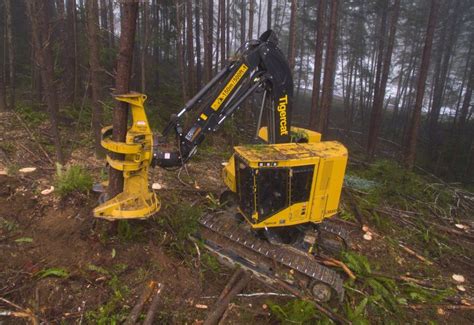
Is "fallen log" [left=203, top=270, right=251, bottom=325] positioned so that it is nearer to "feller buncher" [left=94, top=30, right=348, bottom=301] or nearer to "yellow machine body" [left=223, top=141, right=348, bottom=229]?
"feller buncher" [left=94, top=30, right=348, bottom=301]

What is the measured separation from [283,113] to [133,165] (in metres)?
2.93

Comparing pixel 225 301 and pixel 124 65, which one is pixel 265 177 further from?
pixel 124 65

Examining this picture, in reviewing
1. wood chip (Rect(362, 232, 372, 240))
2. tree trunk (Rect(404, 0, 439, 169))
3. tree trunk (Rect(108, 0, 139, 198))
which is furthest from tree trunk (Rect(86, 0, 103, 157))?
tree trunk (Rect(404, 0, 439, 169))

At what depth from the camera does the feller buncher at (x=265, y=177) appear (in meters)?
5.51

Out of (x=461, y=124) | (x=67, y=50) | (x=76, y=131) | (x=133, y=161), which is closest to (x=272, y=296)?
(x=133, y=161)

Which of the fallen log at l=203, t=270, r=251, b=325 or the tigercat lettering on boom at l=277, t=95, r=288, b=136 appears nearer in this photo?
the fallen log at l=203, t=270, r=251, b=325

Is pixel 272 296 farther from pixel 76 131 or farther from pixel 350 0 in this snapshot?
pixel 350 0

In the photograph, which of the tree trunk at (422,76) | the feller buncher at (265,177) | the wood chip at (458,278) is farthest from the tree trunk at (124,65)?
the tree trunk at (422,76)

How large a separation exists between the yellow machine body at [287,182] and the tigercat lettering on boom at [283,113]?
0.42 meters

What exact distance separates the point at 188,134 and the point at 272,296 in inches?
117

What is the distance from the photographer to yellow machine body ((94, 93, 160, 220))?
15.6 ft

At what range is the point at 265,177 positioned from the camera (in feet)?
18.6

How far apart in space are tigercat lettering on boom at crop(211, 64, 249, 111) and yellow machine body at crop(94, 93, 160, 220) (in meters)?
1.26

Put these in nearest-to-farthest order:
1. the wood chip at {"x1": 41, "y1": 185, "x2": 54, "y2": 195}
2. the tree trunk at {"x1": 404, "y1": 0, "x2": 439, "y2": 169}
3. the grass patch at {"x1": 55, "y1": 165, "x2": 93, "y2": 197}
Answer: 1. the grass patch at {"x1": 55, "y1": 165, "x2": 93, "y2": 197}
2. the wood chip at {"x1": 41, "y1": 185, "x2": 54, "y2": 195}
3. the tree trunk at {"x1": 404, "y1": 0, "x2": 439, "y2": 169}
